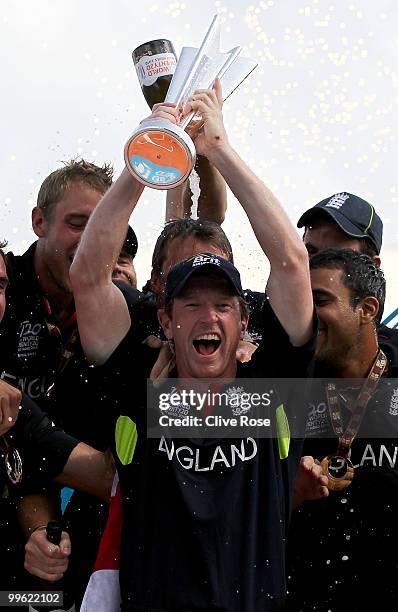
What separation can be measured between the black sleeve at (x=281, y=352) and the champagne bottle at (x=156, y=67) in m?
1.14

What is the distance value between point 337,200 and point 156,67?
1221 millimetres

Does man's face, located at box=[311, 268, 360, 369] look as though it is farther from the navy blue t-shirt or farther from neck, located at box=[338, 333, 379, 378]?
the navy blue t-shirt

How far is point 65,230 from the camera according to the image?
3.95m

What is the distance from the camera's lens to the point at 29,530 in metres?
3.26

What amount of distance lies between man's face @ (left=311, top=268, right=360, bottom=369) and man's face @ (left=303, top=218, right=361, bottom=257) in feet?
1.96

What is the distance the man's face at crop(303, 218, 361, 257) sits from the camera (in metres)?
4.22

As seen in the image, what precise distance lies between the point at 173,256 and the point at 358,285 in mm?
790

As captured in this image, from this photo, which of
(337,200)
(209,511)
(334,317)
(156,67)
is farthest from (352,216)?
(209,511)

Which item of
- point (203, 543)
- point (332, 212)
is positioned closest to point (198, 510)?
point (203, 543)

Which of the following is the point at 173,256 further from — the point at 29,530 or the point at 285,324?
the point at 29,530

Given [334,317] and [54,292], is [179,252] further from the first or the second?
[54,292]

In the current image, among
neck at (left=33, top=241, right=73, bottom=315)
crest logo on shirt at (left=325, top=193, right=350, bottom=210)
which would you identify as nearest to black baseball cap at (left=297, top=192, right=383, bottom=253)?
crest logo on shirt at (left=325, top=193, right=350, bottom=210)

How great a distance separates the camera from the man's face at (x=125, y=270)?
4.00 meters
